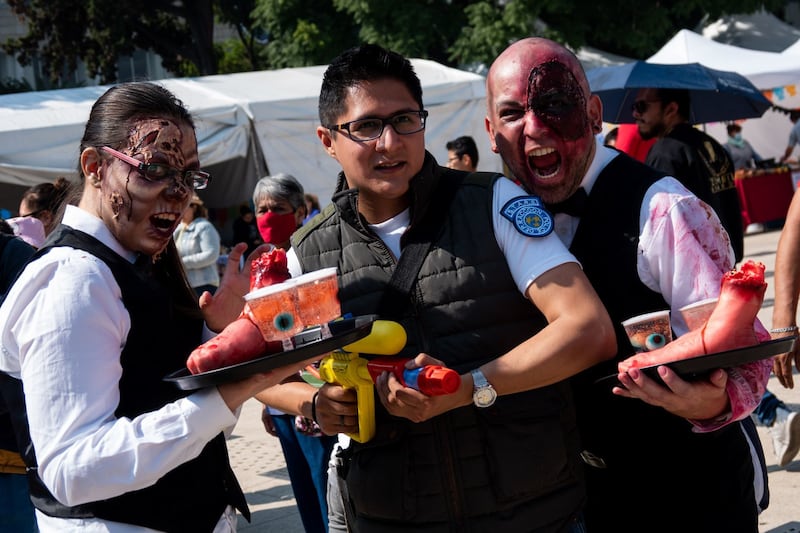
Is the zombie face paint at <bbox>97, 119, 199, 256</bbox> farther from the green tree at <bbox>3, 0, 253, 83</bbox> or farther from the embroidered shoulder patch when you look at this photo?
the green tree at <bbox>3, 0, 253, 83</bbox>

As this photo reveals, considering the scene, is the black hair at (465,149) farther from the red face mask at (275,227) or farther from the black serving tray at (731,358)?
the black serving tray at (731,358)

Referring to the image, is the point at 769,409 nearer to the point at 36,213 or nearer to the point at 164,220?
the point at 164,220

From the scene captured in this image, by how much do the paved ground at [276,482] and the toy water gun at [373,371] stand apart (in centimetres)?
316

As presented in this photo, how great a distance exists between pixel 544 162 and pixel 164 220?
1.11m

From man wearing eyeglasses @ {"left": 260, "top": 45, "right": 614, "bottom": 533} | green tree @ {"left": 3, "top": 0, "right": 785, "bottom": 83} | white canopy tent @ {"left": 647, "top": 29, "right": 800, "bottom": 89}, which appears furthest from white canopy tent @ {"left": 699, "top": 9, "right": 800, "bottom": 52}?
man wearing eyeglasses @ {"left": 260, "top": 45, "right": 614, "bottom": 533}

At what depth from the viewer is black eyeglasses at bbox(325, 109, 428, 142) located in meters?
2.57

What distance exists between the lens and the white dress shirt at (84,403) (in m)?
1.98

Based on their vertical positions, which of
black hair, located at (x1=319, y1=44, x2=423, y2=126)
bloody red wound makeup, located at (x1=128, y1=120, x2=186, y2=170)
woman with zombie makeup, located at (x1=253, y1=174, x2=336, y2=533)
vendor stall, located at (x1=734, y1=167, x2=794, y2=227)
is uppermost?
black hair, located at (x1=319, y1=44, x2=423, y2=126)

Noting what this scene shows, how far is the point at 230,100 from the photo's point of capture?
12.9 m

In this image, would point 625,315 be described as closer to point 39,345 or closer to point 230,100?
point 39,345

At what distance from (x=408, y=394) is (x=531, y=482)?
1.54ft

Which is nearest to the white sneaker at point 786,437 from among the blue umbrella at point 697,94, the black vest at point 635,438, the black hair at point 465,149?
the black vest at point 635,438

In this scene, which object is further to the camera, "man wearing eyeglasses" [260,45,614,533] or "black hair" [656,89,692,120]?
"black hair" [656,89,692,120]

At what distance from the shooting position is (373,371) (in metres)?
2.29
